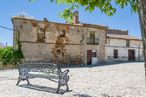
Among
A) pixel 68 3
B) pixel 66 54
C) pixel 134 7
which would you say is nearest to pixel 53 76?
pixel 68 3

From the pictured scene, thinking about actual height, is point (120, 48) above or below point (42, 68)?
above

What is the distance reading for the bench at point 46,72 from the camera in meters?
9.52

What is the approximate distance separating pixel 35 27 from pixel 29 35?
129 centimetres

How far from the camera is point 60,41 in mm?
34938

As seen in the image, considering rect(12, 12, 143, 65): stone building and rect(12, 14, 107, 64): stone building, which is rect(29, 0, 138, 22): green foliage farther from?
rect(12, 14, 107, 64): stone building

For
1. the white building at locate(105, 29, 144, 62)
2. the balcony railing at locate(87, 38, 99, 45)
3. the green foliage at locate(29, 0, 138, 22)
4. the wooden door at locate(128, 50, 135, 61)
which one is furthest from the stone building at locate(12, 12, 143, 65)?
the green foliage at locate(29, 0, 138, 22)

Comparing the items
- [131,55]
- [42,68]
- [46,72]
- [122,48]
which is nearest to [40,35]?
[122,48]

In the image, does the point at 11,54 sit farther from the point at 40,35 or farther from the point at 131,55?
the point at 131,55

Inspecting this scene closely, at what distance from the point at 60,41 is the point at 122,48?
13.3 m

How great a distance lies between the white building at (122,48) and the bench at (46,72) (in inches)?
1201

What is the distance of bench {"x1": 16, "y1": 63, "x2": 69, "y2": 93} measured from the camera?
9516mm

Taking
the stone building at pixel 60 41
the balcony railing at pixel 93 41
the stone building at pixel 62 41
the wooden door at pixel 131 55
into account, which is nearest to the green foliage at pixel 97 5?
the stone building at pixel 62 41

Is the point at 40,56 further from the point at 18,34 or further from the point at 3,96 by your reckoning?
the point at 3,96

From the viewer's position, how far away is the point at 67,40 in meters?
Result: 35.4
